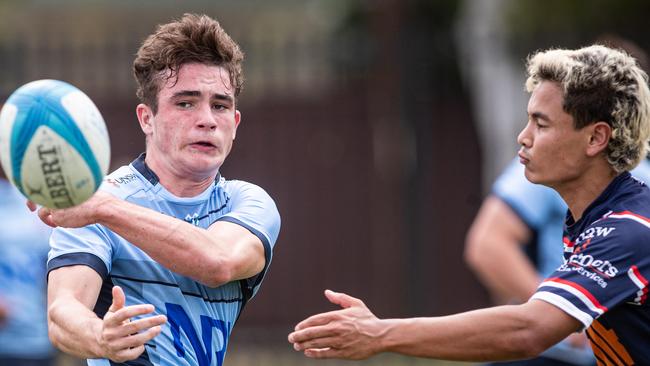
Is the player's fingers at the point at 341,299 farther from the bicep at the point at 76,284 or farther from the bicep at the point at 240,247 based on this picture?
the bicep at the point at 76,284

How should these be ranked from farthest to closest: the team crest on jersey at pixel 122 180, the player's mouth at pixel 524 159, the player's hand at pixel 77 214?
the player's mouth at pixel 524 159 → the team crest on jersey at pixel 122 180 → the player's hand at pixel 77 214

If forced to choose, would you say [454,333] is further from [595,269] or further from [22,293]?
[22,293]

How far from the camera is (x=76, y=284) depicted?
4496 millimetres

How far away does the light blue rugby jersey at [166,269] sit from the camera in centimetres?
464

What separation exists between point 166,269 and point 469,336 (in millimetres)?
1252

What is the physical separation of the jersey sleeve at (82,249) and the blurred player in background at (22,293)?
164 inches

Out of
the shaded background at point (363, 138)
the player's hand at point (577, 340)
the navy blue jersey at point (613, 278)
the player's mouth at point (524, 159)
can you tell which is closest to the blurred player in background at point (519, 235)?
the player's hand at point (577, 340)

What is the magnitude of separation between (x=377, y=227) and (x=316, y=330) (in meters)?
9.44

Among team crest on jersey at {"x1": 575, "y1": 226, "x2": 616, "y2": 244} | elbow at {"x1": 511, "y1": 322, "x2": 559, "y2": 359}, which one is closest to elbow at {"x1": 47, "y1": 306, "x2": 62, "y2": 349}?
elbow at {"x1": 511, "y1": 322, "x2": 559, "y2": 359}

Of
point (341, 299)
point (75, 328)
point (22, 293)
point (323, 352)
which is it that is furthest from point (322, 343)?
point (22, 293)

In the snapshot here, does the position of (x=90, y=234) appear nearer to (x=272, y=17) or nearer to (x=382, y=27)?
(x=382, y=27)

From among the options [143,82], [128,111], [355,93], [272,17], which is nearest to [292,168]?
[355,93]

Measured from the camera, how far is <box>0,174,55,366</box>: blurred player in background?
866 cm

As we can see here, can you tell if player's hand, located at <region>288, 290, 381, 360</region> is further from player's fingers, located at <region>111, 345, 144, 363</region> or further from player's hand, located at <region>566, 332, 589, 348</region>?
player's hand, located at <region>566, 332, 589, 348</region>
